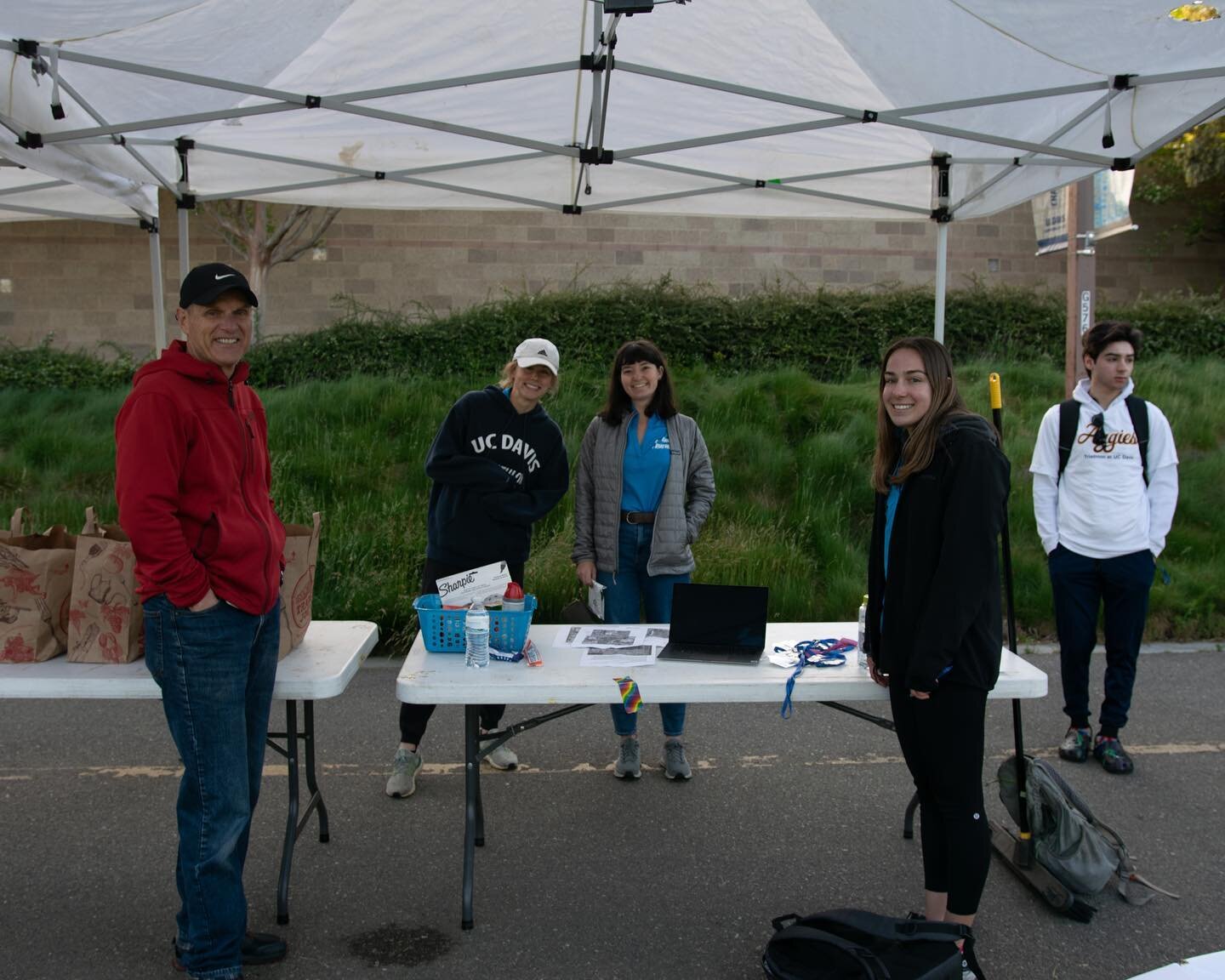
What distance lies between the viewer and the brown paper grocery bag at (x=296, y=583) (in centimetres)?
330

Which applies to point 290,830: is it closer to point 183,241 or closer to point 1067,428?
point 1067,428

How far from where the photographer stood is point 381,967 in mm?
3027

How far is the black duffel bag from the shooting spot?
103 inches

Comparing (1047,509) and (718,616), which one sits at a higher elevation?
(1047,509)

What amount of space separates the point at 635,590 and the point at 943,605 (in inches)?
71.3

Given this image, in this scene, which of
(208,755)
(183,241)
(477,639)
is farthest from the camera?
(183,241)

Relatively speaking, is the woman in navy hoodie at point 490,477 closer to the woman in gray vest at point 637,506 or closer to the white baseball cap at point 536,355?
the white baseball cap at point 536,355

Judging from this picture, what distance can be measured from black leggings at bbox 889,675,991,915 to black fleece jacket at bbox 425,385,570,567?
70.8 inches

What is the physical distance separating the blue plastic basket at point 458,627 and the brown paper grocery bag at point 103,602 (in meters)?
0.89

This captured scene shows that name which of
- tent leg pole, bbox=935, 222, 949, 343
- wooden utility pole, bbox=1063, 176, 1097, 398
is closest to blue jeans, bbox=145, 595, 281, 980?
tent leg pole, bbox=935, 222, 949, 343

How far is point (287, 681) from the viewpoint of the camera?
3160 mm

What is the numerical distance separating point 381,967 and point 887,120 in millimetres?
3843

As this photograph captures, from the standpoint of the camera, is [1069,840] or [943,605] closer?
[943,605]

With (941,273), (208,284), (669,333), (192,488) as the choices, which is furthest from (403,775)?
(669,333)
